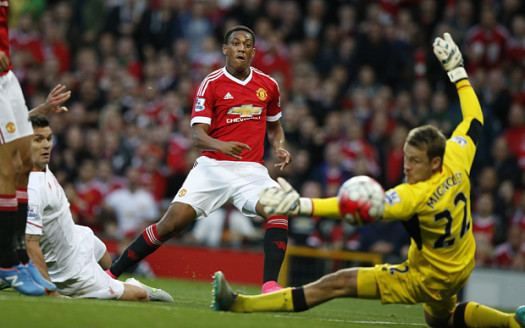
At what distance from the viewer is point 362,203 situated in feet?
16.4

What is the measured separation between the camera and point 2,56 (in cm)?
542

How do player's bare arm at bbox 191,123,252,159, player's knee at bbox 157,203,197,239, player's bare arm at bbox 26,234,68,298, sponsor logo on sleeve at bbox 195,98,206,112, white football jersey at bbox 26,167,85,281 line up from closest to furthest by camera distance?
player's bare arm at bbox 26,234,68,298, white football jersey at bbox 26,167,85,281, player's bare arm at bbox 191,123,252,159, player's knee at bbox 157,203,197,239, sponsor logo on sleeve at bbox 195,98,206,112

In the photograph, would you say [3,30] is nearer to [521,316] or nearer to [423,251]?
[423,251]

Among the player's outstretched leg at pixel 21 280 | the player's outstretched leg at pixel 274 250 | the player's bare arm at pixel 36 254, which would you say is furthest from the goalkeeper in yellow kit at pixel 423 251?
the player's bare arm at pixel 36 254

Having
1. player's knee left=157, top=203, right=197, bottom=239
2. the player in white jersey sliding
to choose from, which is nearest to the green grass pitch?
the player in white jersey sliding

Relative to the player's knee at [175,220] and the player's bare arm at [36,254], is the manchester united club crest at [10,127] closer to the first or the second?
the player's bare arm at [36,254]

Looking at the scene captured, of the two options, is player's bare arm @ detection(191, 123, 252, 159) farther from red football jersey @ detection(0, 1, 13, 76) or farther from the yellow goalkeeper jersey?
red football jersey @ detection(0, 1, 13, 76)

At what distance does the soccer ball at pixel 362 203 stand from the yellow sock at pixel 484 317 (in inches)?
55.3

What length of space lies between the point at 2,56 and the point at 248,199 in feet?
8.68

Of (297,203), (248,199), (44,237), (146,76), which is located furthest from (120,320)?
(146,76)

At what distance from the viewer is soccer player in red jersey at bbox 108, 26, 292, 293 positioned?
715cm

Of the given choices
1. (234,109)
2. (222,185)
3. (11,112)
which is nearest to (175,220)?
(222,185)

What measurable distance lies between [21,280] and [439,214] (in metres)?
2.98

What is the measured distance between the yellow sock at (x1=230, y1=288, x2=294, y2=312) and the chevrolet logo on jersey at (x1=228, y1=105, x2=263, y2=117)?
231cm
